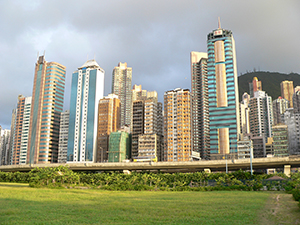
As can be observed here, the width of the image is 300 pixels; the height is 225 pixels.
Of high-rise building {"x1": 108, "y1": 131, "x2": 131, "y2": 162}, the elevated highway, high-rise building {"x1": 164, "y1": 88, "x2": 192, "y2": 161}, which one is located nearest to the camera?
the elevated highway

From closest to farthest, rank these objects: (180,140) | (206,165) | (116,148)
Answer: (206,165)
(180,140)
(116,148)

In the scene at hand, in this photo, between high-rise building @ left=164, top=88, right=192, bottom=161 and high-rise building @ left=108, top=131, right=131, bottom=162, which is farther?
high-rise building @ left=108, top=131, right=131, bottom=162

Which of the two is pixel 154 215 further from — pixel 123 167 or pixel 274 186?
pixel 123 167

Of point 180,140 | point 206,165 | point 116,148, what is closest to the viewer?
point 206,165

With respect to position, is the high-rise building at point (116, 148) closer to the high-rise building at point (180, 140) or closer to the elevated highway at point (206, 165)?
the high-rise building at point (180, 140)

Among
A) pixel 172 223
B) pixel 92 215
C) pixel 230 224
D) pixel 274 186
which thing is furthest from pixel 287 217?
pixel 274 186

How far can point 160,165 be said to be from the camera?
374 ft

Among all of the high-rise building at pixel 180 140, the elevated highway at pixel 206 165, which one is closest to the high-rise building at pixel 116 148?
the high-rise building at pixel 180 140

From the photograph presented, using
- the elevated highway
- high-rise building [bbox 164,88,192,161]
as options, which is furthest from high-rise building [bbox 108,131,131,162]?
the elevated highway

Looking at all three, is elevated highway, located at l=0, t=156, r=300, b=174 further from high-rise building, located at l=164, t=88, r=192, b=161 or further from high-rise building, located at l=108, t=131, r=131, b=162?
high-rise building, located at l=164, t=88, r=192, b=161

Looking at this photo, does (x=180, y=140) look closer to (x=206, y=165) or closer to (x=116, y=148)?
(x=116, y=148)

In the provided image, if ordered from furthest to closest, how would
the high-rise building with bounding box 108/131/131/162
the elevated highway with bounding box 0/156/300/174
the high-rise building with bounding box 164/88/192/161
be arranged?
1. the high-rise building with bounding box 108/131/131/162
2. the high-rise building with bounding box 164/88/192/161
3. the elevated highway with bounding box 0/156/300/174

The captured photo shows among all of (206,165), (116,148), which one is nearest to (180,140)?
(116,148)

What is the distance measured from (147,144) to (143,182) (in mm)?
115018
